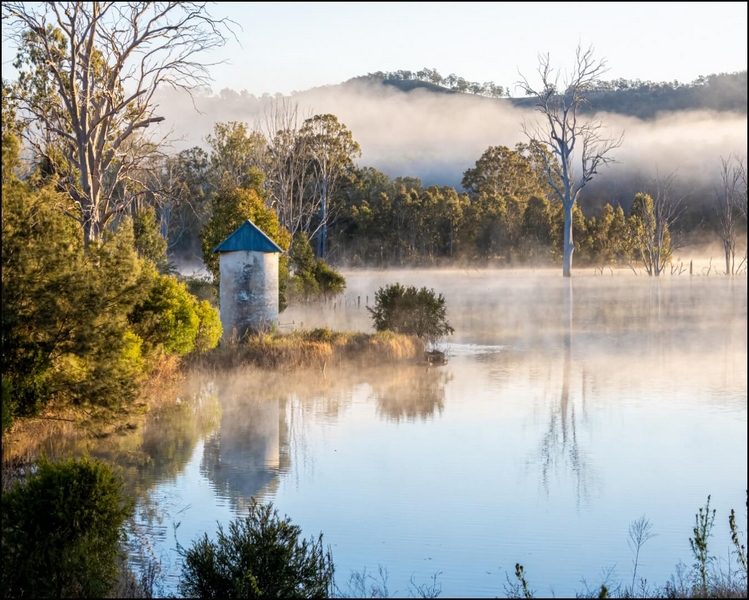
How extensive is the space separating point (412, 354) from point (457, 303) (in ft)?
52.6

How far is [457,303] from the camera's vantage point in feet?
124

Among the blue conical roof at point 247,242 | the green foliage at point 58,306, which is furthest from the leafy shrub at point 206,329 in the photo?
the green foliage at point 58,306

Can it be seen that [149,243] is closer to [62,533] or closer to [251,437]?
[251,437]

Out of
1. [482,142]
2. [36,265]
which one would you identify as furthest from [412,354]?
[482,142]

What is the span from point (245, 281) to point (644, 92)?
319ft

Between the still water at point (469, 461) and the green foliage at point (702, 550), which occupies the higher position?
the green foliage at point (702, 550)

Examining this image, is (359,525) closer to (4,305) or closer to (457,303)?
(4,305)

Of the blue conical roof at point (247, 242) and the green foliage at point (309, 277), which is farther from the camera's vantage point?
the green foliage at point (309, 277)

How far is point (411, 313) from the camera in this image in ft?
76.9

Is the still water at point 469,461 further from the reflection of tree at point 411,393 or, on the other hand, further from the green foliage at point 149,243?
the green foliage at point 149,243

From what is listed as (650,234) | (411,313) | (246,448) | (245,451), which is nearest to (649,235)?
(650,234)

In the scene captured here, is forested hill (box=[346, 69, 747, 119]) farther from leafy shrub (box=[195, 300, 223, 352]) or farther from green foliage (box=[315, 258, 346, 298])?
leafy shrub (box=[195, 300, 223, 352])

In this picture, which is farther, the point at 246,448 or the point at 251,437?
the point at 251,437

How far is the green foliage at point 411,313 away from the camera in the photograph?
76.6 feet
